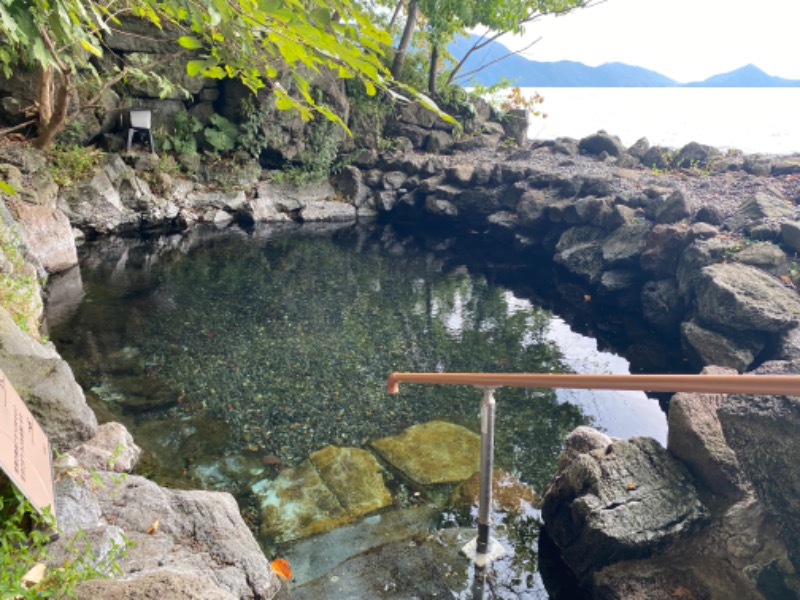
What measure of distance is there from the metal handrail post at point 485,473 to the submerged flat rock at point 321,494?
46.8 inches

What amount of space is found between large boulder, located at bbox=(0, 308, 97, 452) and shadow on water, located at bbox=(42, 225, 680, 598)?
5.53 ft

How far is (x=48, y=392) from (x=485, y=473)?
108 inches

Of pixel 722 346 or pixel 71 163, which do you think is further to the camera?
pixel 71 163

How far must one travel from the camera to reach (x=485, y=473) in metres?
3.55

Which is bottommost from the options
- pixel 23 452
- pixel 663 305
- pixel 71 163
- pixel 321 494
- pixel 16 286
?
pixel 321 494

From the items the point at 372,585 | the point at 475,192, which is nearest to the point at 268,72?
the point at 372,585

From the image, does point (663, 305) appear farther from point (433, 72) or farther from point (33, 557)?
point (433, 72)

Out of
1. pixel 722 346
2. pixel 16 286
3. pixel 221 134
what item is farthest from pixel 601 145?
pixel 16 286

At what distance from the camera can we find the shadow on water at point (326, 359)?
4648 mm

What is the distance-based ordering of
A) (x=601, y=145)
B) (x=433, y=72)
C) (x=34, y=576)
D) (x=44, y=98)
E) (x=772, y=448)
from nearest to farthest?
(x=34, y=576)
(x=772, y=448)
(x=44, y=98)
(x=601, y=145)
(x=433, y=72)

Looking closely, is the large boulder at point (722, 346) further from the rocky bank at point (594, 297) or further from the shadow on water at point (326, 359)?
the shadow on water at point (326, 359)

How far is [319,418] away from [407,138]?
14.8 metres

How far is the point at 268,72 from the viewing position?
6.89 feet

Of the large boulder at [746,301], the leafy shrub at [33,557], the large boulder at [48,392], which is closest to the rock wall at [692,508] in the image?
the leafy shrub at [33,557]
